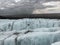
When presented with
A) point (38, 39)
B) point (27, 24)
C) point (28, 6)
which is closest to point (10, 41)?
point (38, 39)

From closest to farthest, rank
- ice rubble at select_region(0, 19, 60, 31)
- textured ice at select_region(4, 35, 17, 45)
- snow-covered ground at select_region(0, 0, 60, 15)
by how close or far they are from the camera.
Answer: textured ice at select_region(4, 35, 17, 45)
ice rubble at select_region(0, 19, 60, 31)
snow-covered ground at select_region(0, 0, 60, 15)

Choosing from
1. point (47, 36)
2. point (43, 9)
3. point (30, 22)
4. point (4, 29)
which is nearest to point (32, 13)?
point (43, 9)

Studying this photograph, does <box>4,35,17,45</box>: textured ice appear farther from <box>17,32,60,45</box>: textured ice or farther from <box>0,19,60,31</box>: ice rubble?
<box>0,19,60,31</box>: ice rubble

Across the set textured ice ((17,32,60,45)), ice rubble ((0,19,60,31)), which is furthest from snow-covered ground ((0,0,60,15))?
textured ice ((17,32,60,45))

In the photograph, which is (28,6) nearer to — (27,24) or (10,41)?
(27,24)

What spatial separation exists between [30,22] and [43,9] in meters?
0.40

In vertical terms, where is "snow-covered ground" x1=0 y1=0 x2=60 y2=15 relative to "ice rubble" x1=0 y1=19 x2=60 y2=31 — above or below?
above

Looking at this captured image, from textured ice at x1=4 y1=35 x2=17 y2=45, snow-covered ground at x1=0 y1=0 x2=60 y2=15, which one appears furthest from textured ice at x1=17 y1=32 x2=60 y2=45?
snow-covered ground at x1=0 y1=0 x2=60 y2=15

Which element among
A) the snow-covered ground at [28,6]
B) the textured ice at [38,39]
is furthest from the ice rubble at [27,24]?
the textured ice at [38,39]

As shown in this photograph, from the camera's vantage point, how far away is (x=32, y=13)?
6.71 feet

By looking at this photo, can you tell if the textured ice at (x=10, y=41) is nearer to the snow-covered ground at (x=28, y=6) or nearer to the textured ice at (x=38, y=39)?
the textured ice at (x=38, y=39)

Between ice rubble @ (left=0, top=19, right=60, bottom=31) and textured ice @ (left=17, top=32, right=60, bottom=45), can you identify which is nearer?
textured ice @ (left=17, top=32, right=60, bottom=45)

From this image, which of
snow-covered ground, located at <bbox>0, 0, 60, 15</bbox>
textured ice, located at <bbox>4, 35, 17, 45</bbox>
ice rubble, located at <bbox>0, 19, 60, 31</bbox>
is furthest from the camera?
snow-covered ground, located at <bbox>0, 0, 60, 15</bbox>

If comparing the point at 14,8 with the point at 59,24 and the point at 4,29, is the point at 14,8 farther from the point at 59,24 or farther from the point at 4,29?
the point at 59,24
